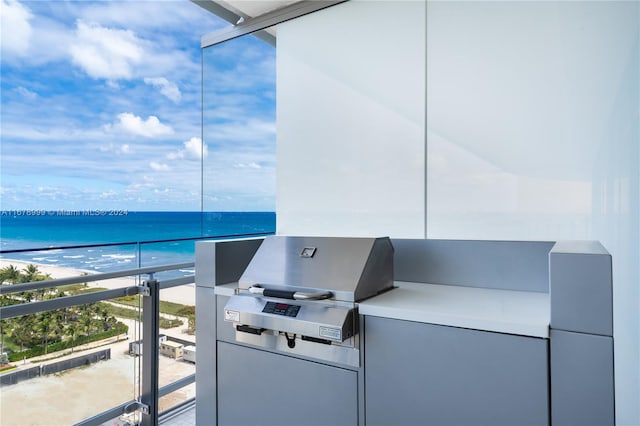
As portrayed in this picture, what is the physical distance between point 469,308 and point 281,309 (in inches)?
31.2

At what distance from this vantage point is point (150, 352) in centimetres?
238

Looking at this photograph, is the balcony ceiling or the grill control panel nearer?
the grill control panel

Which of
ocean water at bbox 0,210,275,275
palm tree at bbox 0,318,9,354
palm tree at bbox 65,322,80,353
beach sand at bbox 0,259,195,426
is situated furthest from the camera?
ocean water at bbox 0,210,275,275

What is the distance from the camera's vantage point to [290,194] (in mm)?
2666

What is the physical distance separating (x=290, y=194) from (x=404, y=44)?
1174mm

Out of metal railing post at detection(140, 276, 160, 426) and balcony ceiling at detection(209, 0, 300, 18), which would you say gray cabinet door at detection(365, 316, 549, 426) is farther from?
balcony ceiling at detection(209, 0, 300, 18)

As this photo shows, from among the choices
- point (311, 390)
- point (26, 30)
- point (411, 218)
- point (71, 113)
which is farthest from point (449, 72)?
point (71, 113)

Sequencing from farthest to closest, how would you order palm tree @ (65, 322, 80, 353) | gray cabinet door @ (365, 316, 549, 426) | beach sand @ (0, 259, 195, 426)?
palm tree @ (65, 322, 80, 353)
beach sand @ (0, 259, 195, 426)
gray cabinet door @ (365, 316, 549, 426)

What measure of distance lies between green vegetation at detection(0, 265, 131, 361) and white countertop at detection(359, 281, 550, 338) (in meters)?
1.52

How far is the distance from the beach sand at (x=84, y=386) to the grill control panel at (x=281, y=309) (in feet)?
2.51

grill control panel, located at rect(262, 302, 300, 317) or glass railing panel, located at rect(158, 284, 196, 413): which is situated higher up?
grill control panel, located at rect(262, 302, 300, 317)

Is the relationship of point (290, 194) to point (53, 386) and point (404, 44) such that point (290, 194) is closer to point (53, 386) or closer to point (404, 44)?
point (404, 44)

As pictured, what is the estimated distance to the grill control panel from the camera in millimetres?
1697

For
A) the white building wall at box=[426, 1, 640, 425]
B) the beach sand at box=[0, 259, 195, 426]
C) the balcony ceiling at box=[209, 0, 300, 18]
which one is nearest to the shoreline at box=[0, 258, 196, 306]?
the beach sand at box=[0, 259, 195, 426]
